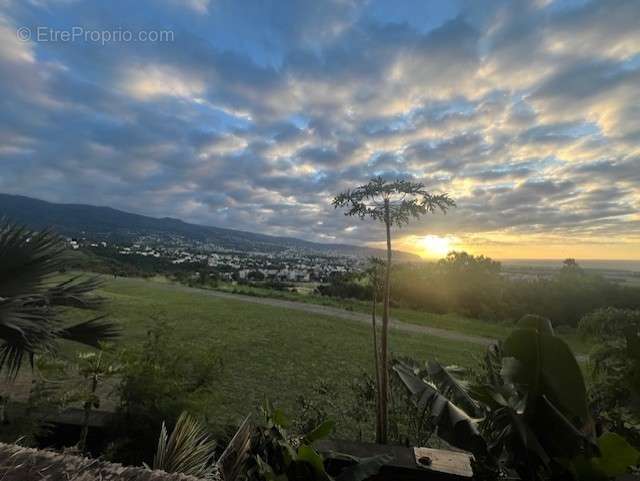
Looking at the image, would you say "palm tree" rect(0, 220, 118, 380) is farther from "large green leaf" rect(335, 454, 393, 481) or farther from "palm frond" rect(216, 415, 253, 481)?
"large green leaf" rect(335, 454, 393, 481)

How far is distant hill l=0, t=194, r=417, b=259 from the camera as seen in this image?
234 feet

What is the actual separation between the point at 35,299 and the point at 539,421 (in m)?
3.79

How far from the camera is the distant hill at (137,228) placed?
71.2m

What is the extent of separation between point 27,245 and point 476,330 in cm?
2402

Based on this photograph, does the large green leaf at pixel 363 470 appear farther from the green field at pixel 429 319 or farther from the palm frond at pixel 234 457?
the green field at pixel 429 319

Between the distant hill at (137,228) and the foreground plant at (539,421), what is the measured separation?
58.4 m

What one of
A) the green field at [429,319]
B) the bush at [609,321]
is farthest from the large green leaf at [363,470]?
the green field at [429,319]

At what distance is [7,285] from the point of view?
2812 mm

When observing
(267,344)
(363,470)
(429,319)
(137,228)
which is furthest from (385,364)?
(137,228)

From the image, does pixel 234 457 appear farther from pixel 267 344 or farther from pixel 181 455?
pixel 267 344

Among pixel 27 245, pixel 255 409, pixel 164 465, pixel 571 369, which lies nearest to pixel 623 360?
pixel 571 369

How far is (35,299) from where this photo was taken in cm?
270

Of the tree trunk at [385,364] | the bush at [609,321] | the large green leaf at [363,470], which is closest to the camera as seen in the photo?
the large green leaf at [363,470]

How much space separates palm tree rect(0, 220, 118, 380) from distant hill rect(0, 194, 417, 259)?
5630 cm
